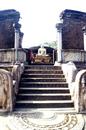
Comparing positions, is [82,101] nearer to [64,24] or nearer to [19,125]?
[19,125]

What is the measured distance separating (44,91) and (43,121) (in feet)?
7.65

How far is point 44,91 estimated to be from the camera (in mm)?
8906

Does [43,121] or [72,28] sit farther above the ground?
[72,28]

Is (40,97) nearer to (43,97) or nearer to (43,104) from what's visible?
(43,97)

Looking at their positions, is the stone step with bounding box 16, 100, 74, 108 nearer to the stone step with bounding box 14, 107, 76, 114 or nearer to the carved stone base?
the stone step with bounding box 14, 107, 76, 114

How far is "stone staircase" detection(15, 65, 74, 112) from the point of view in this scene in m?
7.93

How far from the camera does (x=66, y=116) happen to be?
699 cm

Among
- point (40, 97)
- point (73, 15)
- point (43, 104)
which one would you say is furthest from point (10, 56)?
point (43, 104)

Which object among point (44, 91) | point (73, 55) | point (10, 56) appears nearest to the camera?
point (44, 91)

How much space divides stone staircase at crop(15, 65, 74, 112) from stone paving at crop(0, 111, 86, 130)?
1.94 feet

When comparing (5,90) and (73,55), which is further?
(73,55)

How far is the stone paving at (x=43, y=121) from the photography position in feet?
20.7

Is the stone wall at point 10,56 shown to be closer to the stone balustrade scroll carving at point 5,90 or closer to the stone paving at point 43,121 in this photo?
the stone balustrade scroll carving at point 5,90

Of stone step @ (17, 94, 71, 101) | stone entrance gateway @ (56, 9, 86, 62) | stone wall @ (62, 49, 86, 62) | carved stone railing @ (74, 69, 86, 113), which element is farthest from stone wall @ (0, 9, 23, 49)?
carved stone railing @ (74, 69, 86, 113)
